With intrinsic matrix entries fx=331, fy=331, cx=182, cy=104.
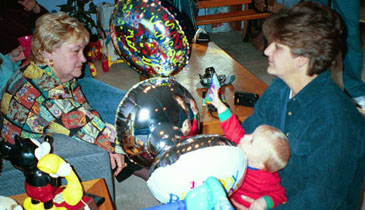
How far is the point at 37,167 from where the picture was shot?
0.96 metres

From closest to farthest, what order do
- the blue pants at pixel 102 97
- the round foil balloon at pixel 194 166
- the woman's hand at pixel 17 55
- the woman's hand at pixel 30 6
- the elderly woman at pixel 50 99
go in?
the round foil balloon at pixel 194 166
the elderly woman at pixel 50 99
the blue pants at pixel 102 97
the woman's hand at pixel 17 55
the woman's hand at pixel 30 6

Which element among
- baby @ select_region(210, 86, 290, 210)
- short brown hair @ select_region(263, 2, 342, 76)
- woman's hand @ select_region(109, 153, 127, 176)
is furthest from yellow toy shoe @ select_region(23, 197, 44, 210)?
short brown hair @ select_region(263, 2, 342, 76)

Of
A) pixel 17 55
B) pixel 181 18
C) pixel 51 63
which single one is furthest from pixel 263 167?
pixel 17 55

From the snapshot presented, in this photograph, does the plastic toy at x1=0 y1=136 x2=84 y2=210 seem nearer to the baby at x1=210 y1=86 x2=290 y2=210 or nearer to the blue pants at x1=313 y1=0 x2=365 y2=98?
the baby at x1=210 y1=86 x2=290 y2=210

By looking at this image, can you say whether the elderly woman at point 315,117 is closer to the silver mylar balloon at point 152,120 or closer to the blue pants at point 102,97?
the silver mylar balloon at point 152,120

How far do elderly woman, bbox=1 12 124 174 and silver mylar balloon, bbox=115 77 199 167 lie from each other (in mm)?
318

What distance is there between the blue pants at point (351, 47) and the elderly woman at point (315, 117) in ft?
5.30

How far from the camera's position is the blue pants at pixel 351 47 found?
2482 mm

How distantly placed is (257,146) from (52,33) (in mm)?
988

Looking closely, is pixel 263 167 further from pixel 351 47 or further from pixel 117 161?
pixel 351 47

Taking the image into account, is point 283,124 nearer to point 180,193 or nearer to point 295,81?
point 295,81

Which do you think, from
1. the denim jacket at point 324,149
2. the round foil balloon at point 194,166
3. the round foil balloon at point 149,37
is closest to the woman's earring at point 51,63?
the round foil balloon at point 149,37

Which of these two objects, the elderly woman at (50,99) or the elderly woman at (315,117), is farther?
the elderly woman at (50,99)

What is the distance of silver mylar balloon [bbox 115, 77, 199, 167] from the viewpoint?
3.57ft
